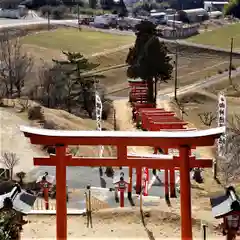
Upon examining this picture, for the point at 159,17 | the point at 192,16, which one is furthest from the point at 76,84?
the point at 192,16

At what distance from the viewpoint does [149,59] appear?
3762 centimetres

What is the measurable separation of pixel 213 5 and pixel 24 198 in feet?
342

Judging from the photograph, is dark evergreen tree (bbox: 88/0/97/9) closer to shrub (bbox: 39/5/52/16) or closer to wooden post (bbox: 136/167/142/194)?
shrub (bbox: 39/5/52/16)

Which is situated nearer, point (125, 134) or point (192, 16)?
point (125, 134)

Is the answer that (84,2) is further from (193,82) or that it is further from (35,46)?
(193,82)

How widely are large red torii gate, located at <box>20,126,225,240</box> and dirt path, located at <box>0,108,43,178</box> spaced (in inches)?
437

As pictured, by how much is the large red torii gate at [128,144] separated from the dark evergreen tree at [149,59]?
24871 mm

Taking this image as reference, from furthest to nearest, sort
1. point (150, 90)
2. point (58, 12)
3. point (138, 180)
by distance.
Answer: point (58, 12) < point (150, 90) < point (138, 180)

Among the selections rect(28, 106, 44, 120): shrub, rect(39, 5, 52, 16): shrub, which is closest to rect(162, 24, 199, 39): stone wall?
rect(39, 5, 52, 16): shrub

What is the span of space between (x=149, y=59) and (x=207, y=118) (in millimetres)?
5405

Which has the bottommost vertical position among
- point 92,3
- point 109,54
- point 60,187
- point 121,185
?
point 109,54

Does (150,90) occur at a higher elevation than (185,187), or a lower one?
lower

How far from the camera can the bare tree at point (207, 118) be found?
36.8m

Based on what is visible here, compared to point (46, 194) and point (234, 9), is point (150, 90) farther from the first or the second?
point (234, 9)
